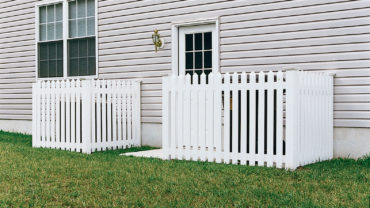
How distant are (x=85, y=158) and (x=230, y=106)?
257cm

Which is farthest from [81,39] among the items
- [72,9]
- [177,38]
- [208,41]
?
[208,41]

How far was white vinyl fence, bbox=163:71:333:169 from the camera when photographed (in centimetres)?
691

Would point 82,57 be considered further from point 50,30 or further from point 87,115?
point 87,115

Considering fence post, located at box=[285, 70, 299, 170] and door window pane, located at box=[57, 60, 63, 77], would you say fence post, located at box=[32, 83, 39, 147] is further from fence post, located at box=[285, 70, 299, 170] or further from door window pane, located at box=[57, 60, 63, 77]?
fence post, located at box=[285, 70, 299, 170]

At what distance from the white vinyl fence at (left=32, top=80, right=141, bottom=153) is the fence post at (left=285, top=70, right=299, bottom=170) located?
12.5 feet

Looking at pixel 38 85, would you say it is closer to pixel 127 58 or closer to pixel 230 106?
pixel 127 58

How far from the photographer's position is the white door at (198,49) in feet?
31.6

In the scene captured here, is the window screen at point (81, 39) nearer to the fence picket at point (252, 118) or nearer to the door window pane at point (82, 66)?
the door window pane at point (82, 66)

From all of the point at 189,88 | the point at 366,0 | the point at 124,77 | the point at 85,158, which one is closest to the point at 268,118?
the point at 189,88

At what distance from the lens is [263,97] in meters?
7.06

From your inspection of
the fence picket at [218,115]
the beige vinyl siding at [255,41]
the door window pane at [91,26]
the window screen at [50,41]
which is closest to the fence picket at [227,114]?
the fence picket at [218,115]

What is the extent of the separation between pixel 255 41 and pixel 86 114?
3345mm

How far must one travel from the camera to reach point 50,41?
12500 mm

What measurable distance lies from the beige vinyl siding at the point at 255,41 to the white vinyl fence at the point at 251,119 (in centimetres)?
43
